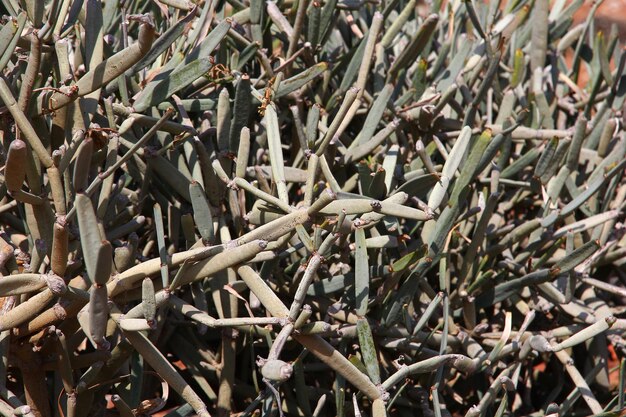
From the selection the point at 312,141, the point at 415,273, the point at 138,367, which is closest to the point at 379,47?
the point at 312,141

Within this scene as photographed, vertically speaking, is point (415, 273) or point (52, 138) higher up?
point (52, 138)

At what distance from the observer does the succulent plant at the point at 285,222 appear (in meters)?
0.63

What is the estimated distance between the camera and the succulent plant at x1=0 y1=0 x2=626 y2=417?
0.63 meters

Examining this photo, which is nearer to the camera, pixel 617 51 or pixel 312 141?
pixel 312 141

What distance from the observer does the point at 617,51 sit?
1.11 m

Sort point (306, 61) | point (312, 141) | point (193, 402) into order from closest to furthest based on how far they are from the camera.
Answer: point (193, 402)
point (312, 141)
point (306, 61)

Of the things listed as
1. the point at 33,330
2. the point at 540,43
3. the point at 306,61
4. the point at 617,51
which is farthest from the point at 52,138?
the point at 617,51

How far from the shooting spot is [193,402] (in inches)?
25.4

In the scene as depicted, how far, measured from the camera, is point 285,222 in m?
0.63

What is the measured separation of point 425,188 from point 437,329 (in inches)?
6.0

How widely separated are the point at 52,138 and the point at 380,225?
0.34 metres

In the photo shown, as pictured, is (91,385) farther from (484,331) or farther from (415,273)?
(484,331)

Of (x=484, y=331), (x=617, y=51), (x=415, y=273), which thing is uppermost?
(x=617, y=51)

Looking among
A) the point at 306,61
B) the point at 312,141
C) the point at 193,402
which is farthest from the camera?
the point at 306,61
